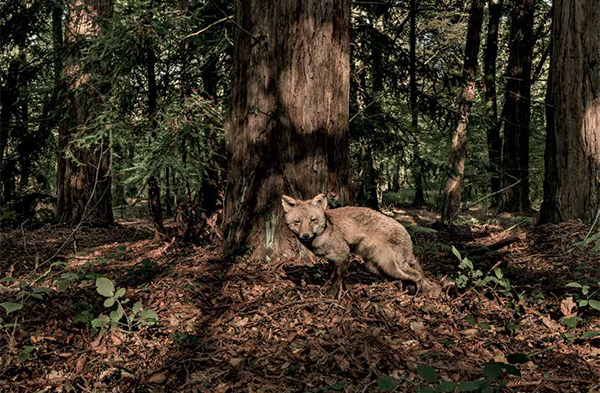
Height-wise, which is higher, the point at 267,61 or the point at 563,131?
the point at 267,61

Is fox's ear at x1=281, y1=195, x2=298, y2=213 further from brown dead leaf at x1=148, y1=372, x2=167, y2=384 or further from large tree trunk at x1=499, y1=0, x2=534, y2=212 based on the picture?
large tree trunk at x1=499, y1=0, x2=534, y2=212

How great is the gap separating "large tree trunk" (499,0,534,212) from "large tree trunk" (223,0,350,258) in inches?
419

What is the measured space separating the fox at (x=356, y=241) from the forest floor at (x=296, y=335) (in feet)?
0.77

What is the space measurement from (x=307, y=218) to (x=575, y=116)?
528 cm

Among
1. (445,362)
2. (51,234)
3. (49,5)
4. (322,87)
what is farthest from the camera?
(51,234)

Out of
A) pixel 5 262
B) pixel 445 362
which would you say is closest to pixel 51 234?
pixel 5 262

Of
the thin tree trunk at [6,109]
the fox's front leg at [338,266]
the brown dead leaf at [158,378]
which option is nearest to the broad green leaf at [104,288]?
the brown dead leaf at [158,378]

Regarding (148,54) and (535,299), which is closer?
(535,299)

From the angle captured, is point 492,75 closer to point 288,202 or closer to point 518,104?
point 518,104

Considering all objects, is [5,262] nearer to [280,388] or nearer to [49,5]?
[49,5]

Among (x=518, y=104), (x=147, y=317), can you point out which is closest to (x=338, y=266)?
(x=147, y=317)

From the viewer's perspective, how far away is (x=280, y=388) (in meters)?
2.74

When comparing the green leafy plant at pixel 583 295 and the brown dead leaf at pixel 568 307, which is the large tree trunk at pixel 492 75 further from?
the brown dead leaf at pixel 568 307

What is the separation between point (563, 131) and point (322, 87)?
14.2 feet
